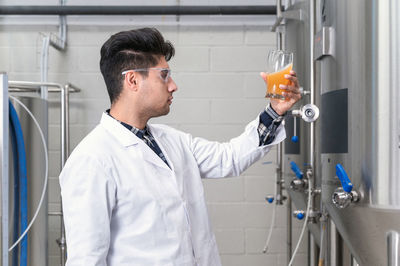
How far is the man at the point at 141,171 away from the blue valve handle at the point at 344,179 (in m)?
0.22

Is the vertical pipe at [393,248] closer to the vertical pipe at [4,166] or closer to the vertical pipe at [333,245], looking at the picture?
the vertical pipe at [333,245]

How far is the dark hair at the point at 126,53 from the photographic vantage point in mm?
1222

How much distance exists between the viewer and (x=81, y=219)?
1.03 m

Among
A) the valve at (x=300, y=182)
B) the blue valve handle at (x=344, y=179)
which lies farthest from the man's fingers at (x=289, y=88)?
the valve at (x=300, y=182)

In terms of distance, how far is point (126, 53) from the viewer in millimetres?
1233

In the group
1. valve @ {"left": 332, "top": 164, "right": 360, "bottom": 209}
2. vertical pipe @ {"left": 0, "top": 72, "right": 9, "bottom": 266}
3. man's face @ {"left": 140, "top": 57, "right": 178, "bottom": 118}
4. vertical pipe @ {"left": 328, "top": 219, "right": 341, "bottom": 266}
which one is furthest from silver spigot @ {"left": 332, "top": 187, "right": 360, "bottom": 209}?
vertical pipe @ {"left": 0, "top": 72, "right": 9, "bottom": 266}

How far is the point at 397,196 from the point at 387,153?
9cm

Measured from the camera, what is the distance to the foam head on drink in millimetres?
1134

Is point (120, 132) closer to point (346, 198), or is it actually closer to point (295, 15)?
point (346, 198)

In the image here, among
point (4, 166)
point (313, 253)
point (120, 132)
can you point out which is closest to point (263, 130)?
point (120, 132)

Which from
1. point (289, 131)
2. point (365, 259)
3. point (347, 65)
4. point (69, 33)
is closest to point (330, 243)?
point (365, 259)

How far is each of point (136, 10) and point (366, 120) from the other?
1.63 m

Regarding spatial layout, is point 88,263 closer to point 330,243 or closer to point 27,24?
point 330,243

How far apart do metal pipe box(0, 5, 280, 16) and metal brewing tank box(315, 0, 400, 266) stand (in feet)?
3.76
